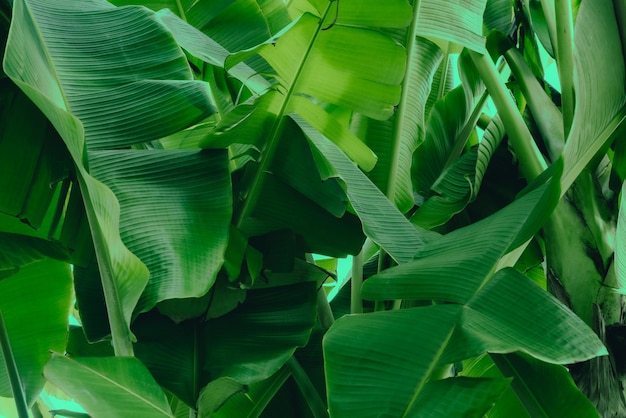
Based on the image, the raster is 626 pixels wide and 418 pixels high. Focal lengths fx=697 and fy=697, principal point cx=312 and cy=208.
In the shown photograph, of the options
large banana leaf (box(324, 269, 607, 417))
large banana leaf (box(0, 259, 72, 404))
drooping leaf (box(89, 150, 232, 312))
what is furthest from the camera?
large banana leaf (box(0, 259, 72, 404))

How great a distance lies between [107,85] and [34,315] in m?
0.42

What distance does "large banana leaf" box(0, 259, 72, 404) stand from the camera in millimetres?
1038

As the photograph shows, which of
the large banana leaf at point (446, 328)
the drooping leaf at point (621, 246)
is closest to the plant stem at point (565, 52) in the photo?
the drooping leaf at point (621, 246)

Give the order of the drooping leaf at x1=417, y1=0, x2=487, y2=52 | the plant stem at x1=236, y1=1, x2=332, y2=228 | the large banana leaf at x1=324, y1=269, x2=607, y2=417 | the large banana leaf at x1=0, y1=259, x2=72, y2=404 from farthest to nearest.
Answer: the large banana leaf at x1=0, y1=259, x2=72, y2=404
the drooping leaf at x1=417, y1=0, x2=487, y2=52
the plant stem at x1=236, y1=1, x2=332, y2=228
the large banana leaf at x1=324, y1=269, x2=607, y2=417

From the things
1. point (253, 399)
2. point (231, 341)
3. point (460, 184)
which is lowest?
point (253, 399)

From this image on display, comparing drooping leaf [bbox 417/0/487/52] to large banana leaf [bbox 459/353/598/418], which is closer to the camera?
large banana leaf [bbox 459/353/598/418]

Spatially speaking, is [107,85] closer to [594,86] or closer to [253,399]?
[253,399]

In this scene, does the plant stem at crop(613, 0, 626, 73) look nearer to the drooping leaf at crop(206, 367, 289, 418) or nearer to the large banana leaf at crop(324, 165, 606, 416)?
the large banana leaf at crop(324, 165, 606, 416)

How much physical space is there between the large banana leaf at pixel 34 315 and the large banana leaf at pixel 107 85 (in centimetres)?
34

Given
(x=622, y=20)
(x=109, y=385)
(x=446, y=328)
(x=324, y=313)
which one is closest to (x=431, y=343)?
(x=446, y=328)

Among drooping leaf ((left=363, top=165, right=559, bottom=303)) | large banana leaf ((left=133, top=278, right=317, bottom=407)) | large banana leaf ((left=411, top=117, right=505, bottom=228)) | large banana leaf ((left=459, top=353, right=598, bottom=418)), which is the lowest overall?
large banana leaf ((left=133, top=278, right=317, bottom=407))

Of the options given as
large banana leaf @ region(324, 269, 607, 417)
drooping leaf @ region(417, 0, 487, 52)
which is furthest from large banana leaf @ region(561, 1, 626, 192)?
large banana leaf @ region(324, 269, 607, 417)

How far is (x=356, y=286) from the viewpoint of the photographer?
0.98 meters

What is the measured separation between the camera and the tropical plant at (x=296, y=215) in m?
0.65
